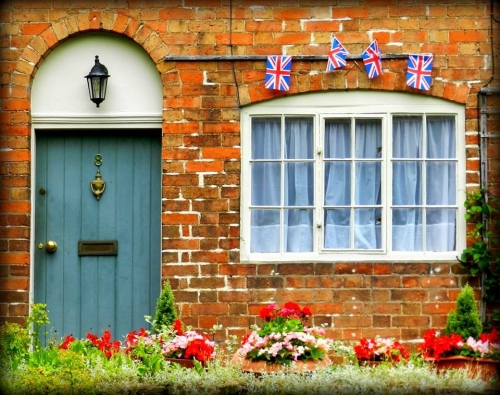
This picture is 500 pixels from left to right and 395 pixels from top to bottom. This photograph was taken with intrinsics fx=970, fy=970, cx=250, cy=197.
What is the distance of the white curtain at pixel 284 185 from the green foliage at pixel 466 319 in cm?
149

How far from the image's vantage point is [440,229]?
30.3 feet

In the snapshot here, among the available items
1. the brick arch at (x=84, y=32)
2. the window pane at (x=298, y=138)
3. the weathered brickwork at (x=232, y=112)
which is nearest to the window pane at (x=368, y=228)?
the weathered brickwork at (x=232, y=112)

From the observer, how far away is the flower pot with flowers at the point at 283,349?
24.6ft

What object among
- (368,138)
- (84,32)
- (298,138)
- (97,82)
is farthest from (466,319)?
(84,32)

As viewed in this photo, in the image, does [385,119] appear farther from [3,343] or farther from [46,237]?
[3,343]

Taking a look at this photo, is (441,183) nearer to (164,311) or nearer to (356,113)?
(356,113)

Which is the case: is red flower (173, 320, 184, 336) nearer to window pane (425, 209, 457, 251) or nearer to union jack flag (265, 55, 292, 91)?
union jack flag (265, 55, 292, 91)

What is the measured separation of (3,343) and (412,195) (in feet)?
13.1

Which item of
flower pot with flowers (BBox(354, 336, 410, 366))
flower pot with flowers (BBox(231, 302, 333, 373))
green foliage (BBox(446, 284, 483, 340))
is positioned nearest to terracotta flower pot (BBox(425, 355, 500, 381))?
flower pot with flowers (BBox(354, 336, 410, 366))

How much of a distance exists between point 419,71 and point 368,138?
0.79 m

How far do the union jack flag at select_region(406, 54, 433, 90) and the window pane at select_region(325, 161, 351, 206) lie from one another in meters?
0.98

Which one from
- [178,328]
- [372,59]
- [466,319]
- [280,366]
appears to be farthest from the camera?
[372,59]

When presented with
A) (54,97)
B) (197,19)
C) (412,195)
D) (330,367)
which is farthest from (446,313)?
(54,97)

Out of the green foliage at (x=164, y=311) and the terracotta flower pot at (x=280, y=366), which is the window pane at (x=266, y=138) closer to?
the green foliage at (x=164, y=311)
